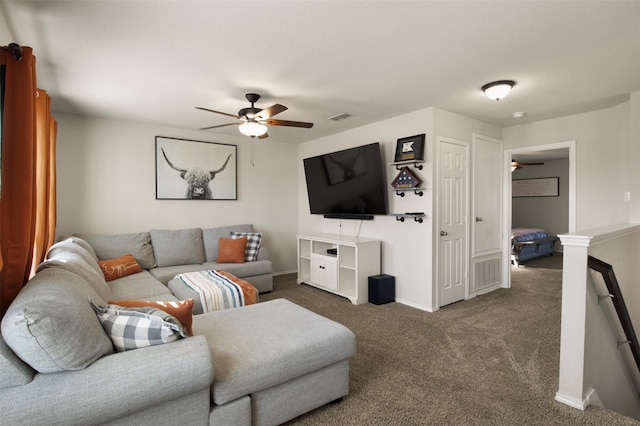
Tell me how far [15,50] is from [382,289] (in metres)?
3.79

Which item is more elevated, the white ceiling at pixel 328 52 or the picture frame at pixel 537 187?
the white ceiling at pixel 328 52

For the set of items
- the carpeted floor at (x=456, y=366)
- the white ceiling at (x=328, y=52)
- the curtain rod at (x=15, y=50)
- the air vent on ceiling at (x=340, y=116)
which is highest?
the air vent on ceiling at (x=340, y=116)

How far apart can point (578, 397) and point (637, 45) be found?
96.9 inches

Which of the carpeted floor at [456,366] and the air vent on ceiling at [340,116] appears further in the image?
the air vent on ceiling at [340,116]

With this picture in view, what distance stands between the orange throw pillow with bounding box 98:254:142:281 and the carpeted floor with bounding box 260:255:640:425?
2.03 metres

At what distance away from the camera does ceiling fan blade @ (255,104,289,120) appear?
3.06 meters

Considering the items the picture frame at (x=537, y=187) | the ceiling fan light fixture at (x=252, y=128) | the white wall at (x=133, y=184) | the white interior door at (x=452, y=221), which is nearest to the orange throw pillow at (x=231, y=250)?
the white wall at (x=133, y=184)

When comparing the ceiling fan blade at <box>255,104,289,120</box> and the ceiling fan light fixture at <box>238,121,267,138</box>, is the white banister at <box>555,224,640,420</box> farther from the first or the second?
the ceiling fan light fixture at <box>238,121,267,138</box>

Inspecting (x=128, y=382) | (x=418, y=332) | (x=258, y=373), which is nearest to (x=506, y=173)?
(x=418, y=332)

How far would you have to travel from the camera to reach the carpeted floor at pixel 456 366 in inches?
78.8

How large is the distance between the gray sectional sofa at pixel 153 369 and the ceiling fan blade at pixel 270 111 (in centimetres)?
188

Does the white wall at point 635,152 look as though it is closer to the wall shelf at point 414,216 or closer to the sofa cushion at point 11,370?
the wall shelf at point 414,216

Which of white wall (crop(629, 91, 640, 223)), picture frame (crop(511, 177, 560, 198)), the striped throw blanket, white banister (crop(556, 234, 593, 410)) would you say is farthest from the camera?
picture frame (crop(511, 177, 560, 198))

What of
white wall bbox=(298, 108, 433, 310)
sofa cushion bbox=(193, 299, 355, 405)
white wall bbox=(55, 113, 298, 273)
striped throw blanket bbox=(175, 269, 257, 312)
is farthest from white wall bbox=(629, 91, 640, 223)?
white wall bbox=(55, 113, 298, 273)
